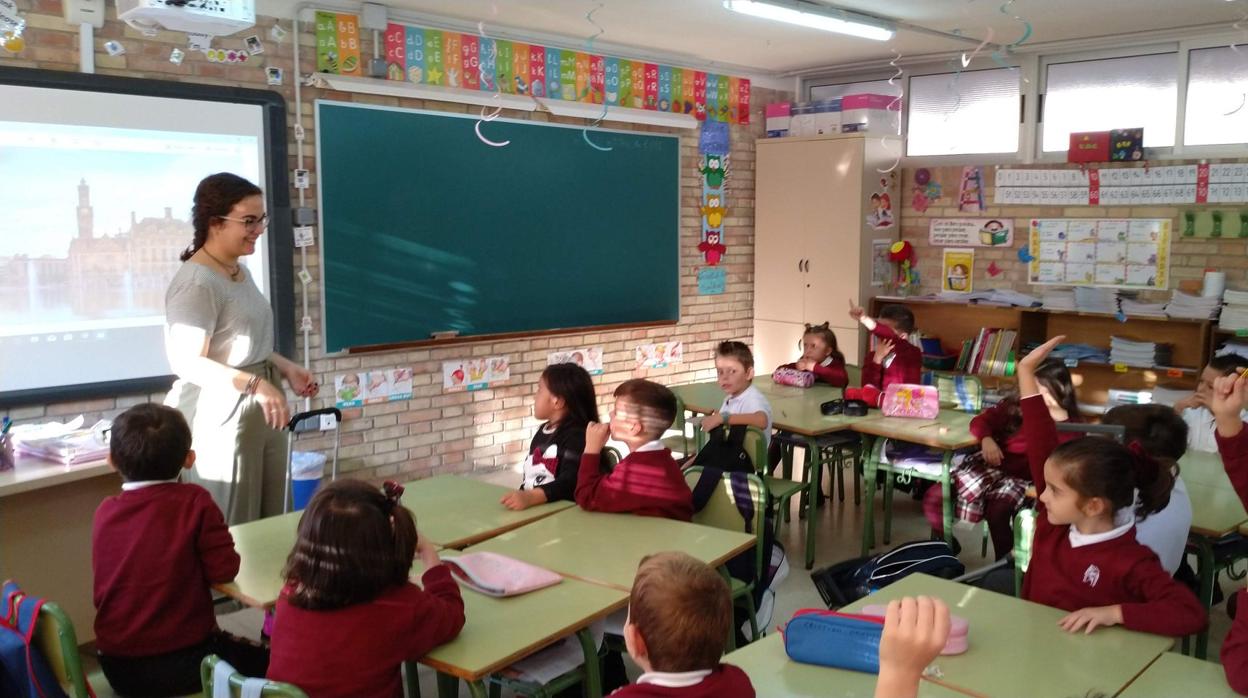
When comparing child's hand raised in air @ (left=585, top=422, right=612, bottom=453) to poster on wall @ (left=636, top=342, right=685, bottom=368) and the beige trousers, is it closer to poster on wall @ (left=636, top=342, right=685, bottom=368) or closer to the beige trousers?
the beige trousers

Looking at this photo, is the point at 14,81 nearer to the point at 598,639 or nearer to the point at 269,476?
the point at 269,476

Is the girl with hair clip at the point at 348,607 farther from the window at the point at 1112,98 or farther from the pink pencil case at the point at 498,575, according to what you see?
the window at the point at 1112,98

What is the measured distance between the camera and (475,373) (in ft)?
20.6

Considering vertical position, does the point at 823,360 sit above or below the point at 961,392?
above

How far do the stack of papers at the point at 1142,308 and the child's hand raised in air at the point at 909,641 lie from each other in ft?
19.0

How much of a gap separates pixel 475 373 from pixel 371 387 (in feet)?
2.42

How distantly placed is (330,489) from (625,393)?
138 cm

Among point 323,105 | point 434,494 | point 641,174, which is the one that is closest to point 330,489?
point 434,494

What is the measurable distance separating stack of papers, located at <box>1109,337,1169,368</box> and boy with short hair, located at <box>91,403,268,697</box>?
5.63 meters

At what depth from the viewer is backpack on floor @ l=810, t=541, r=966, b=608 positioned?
108 inches

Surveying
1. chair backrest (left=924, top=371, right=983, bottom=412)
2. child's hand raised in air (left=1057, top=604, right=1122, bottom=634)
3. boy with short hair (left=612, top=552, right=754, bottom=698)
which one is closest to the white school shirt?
chair backrest (left=924, top=371, right=983, bottom=412)

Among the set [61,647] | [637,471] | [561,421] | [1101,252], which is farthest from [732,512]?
[1101,252]

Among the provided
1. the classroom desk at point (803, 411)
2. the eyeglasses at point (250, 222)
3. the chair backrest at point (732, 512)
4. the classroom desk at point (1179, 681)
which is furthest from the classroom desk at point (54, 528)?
the classroom desk at point (1179, 681)

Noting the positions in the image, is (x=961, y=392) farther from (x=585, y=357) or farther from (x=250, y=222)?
(x=250, y=222)
